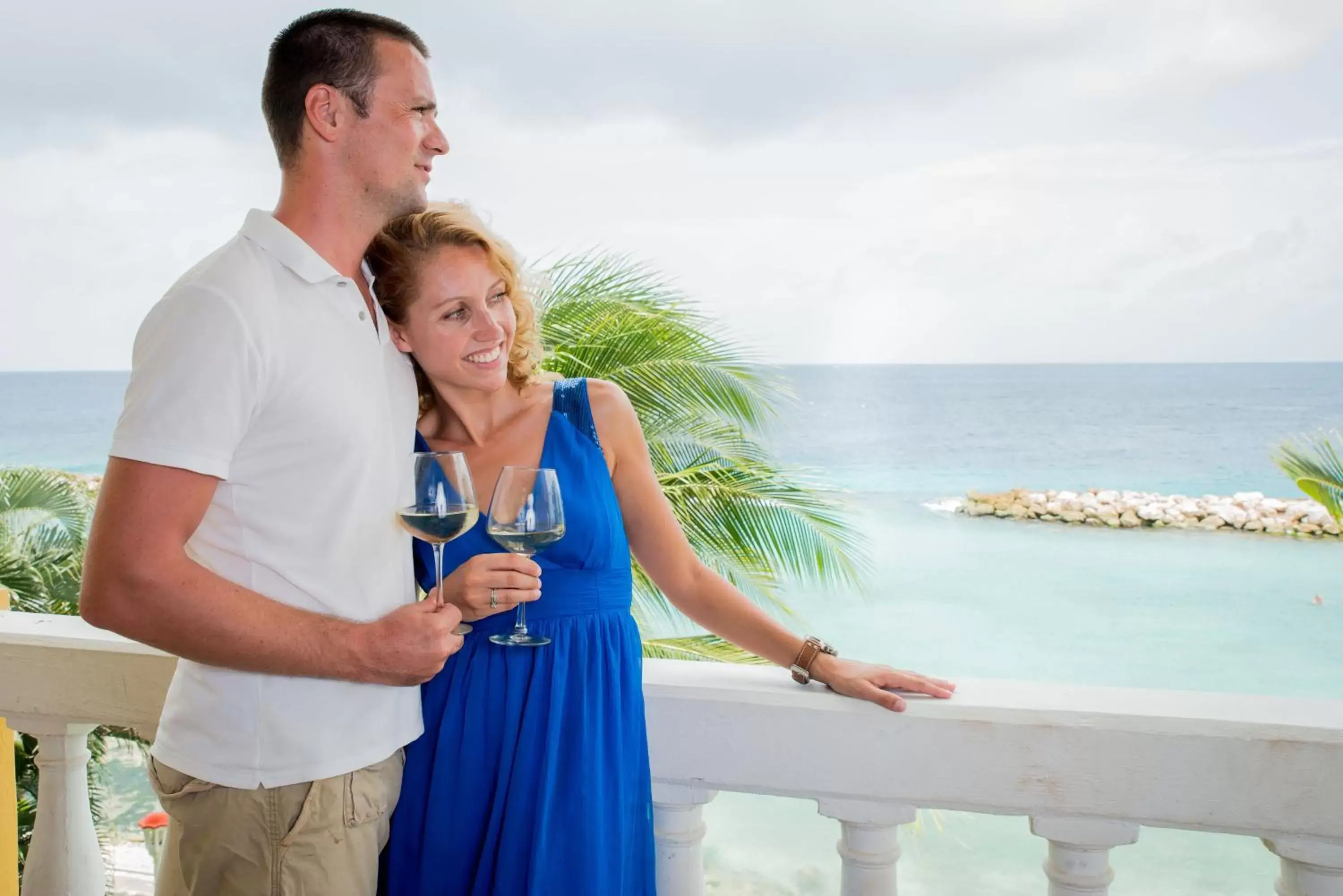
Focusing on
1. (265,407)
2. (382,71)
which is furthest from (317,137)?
(265,407)

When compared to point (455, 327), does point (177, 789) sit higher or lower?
lower

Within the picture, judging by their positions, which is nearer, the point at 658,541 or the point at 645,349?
the point at 658,541

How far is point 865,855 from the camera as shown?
5.45ft

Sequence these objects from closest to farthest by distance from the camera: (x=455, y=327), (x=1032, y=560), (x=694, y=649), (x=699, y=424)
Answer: (x=455, y=327)
(x=694, y=649)
(x=699, y=424)
(x=1032, y=560)

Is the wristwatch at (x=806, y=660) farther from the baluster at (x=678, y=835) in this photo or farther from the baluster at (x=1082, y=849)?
the baluster at (x=1082, y=849)

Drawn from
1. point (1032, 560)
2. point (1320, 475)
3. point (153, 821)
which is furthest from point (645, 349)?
point (1032, 560)

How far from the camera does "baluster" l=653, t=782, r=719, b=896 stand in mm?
1748

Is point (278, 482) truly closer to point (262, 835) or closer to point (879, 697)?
point (262, 835)

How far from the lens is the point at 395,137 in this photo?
1589mm

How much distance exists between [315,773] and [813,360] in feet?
135

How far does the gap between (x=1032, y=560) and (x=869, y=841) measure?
2953cm

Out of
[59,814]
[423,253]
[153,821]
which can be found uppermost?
[423,253]

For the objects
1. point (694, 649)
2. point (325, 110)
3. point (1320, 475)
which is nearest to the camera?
point (325, 110)

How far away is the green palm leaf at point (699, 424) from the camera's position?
7164 mm
